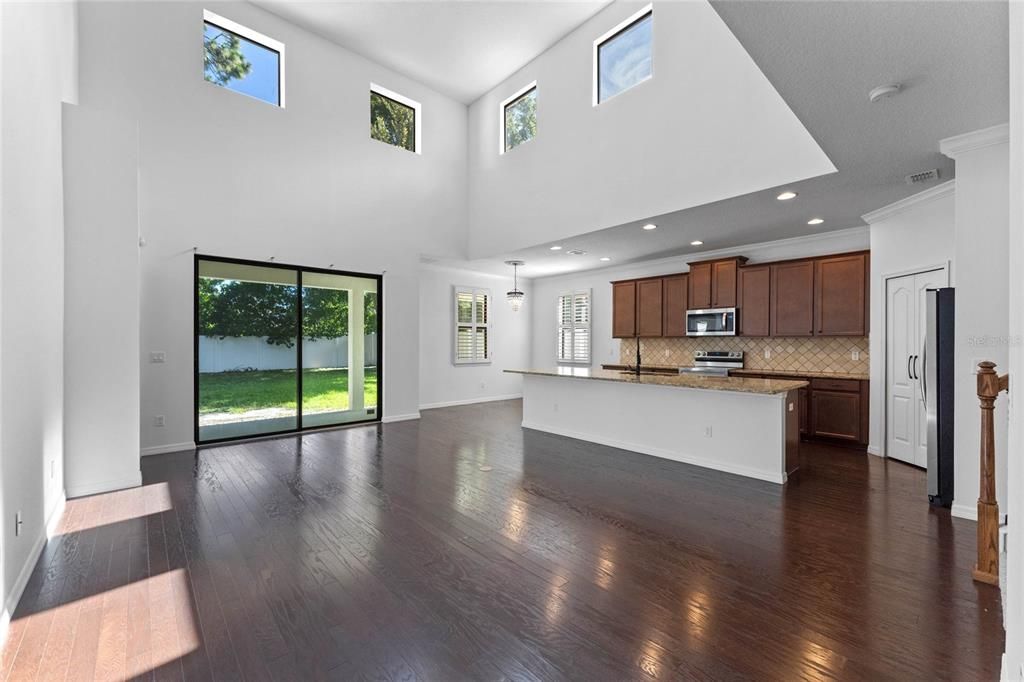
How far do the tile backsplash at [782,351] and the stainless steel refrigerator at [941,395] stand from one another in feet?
7.95

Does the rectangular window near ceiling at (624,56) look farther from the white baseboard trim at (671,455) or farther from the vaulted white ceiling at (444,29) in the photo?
the white baseboard trim at (671,455)

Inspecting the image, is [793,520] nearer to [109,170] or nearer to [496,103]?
[109,170]

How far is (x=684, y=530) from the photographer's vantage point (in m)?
3.09

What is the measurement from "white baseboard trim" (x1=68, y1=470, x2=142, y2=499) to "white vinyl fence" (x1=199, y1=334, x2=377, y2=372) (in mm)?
1884

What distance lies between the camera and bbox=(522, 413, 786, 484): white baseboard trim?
420 centimetres

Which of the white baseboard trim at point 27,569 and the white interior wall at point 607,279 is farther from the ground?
the white interior wall at point 607,279

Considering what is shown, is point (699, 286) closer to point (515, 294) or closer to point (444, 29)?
point (515, 294)

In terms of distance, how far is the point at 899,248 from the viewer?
4758mm

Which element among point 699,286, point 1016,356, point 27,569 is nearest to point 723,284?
point 699,286

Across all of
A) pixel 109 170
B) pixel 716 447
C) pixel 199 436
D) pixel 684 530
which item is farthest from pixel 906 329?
pixel 199 436

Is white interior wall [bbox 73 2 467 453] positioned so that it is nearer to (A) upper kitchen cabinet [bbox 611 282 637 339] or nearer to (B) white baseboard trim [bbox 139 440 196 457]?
(B) white baseboard trim [bbox 139 440 196 457]

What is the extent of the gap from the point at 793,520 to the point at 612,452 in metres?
2.18

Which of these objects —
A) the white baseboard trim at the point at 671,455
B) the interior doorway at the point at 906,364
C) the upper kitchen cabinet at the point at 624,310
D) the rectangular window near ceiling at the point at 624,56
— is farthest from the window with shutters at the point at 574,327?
the interior doorway at the point at 906,364

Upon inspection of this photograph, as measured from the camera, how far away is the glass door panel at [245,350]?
5.59m
